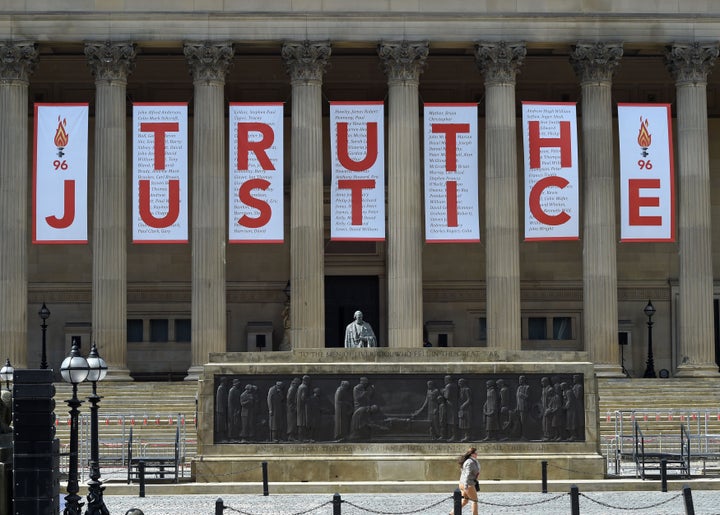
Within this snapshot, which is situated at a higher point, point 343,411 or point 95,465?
point 343,411

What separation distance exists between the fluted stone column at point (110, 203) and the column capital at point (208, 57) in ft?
7.39

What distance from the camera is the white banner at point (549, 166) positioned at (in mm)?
67312

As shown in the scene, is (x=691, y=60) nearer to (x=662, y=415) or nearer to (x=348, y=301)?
(x=662, y=415)

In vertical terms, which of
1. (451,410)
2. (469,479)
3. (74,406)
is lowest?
(469,479)

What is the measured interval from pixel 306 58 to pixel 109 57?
7464mm

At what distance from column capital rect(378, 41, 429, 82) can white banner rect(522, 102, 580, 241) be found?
476cm

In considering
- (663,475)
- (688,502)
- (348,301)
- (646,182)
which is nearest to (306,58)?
(348,301)

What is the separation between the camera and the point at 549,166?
6744cm

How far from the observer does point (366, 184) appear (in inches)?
2640

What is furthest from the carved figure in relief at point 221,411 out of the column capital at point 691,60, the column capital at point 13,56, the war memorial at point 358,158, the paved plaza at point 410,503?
the column capital at point 691,60

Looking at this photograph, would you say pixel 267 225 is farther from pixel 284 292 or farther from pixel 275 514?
pixel 275 514

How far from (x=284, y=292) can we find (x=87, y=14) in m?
15.7

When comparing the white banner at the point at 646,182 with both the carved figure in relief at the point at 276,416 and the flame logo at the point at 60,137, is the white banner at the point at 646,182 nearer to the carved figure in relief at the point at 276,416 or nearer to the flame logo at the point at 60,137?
the flame logo at the point at 60,137

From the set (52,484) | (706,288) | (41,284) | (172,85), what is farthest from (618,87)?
(52,484)
